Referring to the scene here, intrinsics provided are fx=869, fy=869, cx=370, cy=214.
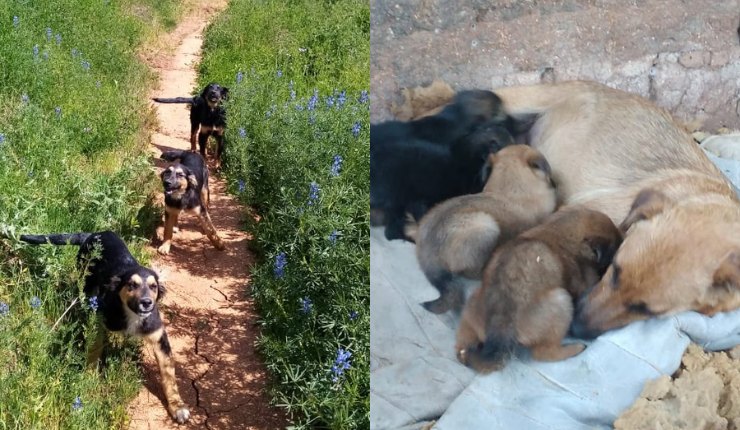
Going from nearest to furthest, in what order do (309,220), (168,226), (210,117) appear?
(309,220)
(168,226)
(210,117)

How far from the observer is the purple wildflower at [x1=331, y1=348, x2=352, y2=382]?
4.22 m

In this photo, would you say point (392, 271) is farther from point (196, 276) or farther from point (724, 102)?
point (196, 276)

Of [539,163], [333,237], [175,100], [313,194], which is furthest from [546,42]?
[175,100]

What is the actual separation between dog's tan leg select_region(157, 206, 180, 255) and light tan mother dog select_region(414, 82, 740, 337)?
401 cm

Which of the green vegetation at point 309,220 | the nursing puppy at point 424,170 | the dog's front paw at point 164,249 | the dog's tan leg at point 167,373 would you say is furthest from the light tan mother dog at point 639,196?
the dog's front paw at point 164,249

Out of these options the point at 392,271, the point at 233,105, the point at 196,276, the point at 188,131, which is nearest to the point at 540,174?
the point at 392,271

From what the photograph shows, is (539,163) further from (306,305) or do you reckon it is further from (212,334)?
(212,334)

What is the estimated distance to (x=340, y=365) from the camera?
427 cm

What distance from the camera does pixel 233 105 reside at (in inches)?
333

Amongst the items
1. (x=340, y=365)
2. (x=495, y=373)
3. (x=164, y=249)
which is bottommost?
(x=164, y=249)

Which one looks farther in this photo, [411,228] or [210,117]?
[210,117]

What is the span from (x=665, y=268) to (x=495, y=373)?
0.71 meters

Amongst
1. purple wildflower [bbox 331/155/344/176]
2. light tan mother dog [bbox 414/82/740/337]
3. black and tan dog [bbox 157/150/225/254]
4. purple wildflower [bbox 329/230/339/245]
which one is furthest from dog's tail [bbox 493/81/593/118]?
black and tan dog [bbox 157/150/225/254]

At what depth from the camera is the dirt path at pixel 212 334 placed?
4918 mm
